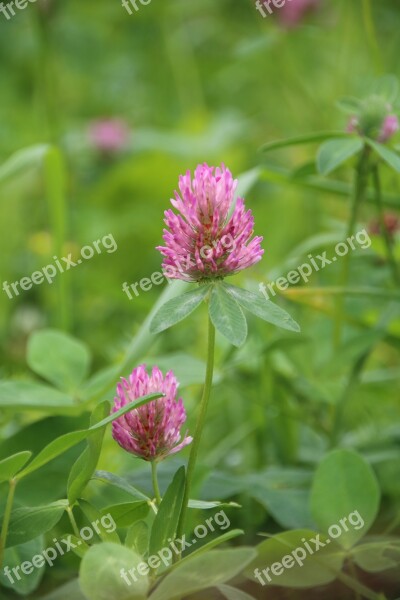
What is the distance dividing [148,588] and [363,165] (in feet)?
2.01

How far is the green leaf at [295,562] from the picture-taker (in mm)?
894

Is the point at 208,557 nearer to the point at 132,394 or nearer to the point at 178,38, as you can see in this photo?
the point at 132,394

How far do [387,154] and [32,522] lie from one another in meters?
0.56

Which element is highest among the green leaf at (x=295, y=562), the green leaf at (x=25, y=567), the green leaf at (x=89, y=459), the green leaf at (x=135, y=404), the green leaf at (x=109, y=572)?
the green leaf at (x=135, y=404)

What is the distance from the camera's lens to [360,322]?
1.34 m

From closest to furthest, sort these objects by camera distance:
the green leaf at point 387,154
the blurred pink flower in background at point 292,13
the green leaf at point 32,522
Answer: the green leaf at point 32,522 < the green leaf at point 387,154 < the blurred pink flower in background at point 292,13

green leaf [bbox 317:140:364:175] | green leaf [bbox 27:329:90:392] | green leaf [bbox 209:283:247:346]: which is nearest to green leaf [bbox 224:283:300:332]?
green leaf [bbox 209:283:247:346]

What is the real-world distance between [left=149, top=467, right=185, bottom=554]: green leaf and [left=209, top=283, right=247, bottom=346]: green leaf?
14cm

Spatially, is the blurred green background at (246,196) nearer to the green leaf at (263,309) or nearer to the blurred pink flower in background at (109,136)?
the blurred pink flower in background at (109,136)

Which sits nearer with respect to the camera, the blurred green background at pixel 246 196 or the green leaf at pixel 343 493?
the green leaf at pixel 343 493

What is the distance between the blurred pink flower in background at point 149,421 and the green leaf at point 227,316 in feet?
0.29

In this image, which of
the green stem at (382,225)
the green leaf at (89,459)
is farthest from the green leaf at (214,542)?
the green stem at (382,225)

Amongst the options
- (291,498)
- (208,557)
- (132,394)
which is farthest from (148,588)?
(291,498)

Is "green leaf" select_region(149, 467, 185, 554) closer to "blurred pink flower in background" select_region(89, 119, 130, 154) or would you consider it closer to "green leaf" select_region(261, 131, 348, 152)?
"green leaf" select_region(261, 131, 348, 152)
